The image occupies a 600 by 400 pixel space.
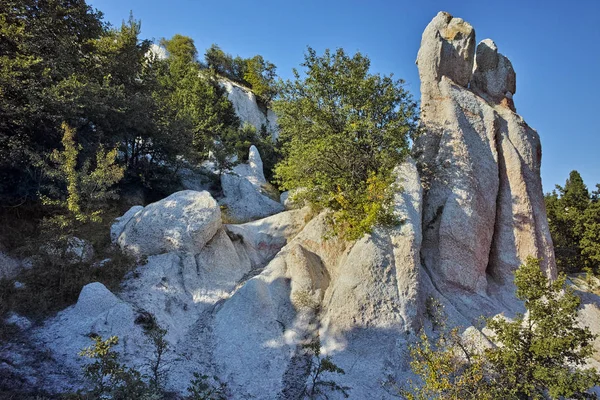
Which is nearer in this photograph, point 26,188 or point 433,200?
point 26,188

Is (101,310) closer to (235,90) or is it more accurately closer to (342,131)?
(342,131)

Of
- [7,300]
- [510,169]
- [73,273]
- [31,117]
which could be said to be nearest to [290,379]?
[73,273]

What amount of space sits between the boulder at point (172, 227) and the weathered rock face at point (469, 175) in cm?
946

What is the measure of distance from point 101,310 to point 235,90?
3288cm

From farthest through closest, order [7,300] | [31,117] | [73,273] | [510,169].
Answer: [510,169], [31,117], [73,273], [7,300]

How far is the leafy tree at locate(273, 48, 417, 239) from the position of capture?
13188mm

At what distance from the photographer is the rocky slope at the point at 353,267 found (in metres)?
9.34

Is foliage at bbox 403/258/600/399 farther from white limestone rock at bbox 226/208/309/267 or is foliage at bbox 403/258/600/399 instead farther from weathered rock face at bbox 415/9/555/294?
white limestone rock at bbox 226/208/309/267

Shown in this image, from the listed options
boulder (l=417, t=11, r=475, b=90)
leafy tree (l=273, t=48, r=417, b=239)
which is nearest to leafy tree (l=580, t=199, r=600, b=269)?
boulder (l=417, t=11, r=475, b=90)

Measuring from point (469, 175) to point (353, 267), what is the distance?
24.9 feet

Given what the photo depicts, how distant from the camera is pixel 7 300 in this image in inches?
358

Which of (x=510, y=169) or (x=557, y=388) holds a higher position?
→ (x=510, y=169)

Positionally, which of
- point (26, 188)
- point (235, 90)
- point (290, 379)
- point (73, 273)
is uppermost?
point (235, 90)

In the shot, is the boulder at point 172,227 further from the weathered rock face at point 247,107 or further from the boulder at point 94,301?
the weathered rock face at point 247,107
